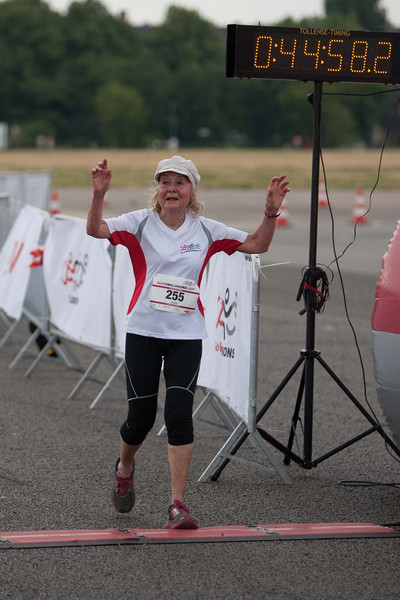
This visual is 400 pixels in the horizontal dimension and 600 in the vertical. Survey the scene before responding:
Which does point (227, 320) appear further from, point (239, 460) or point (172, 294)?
point (172, 294)

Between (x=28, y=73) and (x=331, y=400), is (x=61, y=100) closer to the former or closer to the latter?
(x=28, y=73)

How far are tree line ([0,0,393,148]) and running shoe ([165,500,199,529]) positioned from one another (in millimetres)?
119464

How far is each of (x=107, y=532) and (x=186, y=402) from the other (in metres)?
0.76

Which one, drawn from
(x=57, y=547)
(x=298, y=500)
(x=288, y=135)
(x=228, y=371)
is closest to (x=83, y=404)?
(x=228, y=371)

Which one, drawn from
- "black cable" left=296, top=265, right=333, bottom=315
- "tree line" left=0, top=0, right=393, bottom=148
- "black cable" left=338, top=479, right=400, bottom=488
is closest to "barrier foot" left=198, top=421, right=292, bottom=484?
"black cable" left=338, top=479, right=400, bottom=488

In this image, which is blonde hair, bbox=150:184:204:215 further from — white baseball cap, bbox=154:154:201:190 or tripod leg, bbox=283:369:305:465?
tripod leg, bbox=283:369:305:465

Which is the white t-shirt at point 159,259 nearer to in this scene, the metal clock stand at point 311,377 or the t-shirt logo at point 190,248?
the t-shirt logo at point 190,248

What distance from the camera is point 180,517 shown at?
5758mm

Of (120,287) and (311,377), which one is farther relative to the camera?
(120,287)

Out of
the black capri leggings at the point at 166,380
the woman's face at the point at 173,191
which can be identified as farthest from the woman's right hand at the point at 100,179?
the black capri leggings at the point at 166,380

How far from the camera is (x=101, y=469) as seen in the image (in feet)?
23.1

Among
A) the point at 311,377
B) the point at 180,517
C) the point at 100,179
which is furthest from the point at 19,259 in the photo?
the point at 180,517

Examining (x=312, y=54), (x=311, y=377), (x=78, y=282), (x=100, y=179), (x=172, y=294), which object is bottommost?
(x=311, y=377)

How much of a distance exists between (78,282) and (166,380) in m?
3.84
